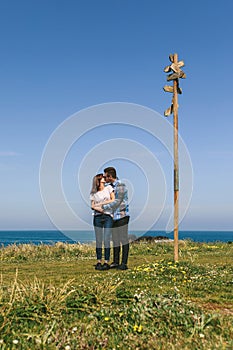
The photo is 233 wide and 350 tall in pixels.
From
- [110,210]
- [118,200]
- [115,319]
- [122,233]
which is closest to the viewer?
[115,319]

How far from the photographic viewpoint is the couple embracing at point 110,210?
11703 millimetres

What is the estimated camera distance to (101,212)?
1190 centimetres

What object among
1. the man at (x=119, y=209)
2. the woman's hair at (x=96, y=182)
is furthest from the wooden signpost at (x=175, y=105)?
the woman's hair at (x=96, y=182)

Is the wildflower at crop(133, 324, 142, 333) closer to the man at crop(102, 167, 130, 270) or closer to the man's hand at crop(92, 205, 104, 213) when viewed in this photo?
the man at crop(102, 167, 130, 270)

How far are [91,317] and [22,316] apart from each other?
0.94 m

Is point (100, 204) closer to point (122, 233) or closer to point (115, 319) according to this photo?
point (122, 233)

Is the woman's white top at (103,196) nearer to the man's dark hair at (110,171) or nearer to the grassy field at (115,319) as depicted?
the man's dark hair at (110,171)

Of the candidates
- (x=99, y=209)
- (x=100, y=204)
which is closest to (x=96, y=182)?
(x=100, y=204)

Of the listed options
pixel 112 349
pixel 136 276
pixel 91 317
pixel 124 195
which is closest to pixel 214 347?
pixel 112 349

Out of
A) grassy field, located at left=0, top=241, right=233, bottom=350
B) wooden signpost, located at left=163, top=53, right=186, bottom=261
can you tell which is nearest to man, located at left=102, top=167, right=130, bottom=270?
wooden signpost, located at left=163, top=53, right=186, bottom=261

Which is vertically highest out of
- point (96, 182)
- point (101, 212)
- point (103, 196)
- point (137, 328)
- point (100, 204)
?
point (96, 182)

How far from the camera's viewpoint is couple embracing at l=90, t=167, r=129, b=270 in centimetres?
1170

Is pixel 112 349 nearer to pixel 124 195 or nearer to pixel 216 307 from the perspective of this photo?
pixel 216 307

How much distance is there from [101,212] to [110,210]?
265mm
